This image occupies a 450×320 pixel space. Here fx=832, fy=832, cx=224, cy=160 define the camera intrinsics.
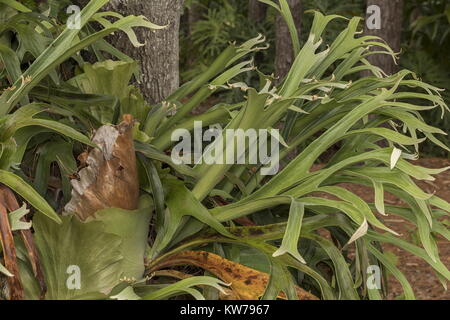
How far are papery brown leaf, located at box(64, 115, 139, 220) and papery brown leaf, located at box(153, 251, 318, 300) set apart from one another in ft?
0.78

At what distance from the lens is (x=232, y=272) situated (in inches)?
89.1

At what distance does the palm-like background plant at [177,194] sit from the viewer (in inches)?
84.1

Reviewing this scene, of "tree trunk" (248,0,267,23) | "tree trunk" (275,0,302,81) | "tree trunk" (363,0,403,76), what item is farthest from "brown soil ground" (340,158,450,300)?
"tree trunk" (248,0,267,23)

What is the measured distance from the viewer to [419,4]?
7887mm

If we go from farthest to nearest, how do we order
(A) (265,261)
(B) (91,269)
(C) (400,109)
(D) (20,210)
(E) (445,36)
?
(E) (445,36) < (C) (400,109) < (A) (265,261) < (B) (91,269) < (D) (20,210)

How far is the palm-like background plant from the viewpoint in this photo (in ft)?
7.01

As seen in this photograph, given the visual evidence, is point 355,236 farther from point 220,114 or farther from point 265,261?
point 220,114

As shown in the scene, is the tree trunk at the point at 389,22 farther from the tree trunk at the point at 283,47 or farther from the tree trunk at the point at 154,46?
the tree trunk at the point at 154,46

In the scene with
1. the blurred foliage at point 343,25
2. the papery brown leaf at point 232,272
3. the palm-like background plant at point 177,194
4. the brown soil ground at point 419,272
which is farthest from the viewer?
the blurred foliage at point 343,25

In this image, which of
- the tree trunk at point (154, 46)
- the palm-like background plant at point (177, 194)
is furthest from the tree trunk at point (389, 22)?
the palm-like background plant at point (177, 194)

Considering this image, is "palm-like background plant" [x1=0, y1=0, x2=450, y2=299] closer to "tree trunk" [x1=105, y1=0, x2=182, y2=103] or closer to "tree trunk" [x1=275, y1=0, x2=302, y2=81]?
"tree trunk" [x1=105, y1=0, x2=182, y2=103]

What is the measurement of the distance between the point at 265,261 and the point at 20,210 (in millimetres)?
723
